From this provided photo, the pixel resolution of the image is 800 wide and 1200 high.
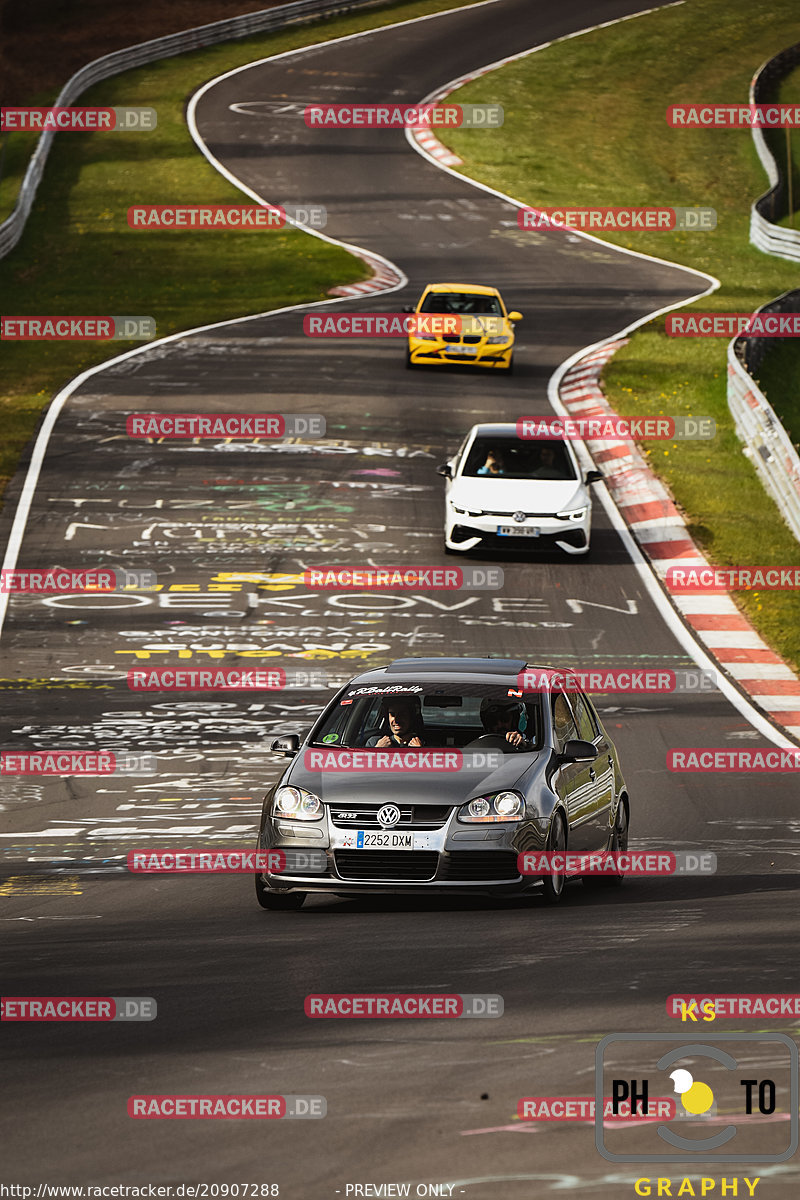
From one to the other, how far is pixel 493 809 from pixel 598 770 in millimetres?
1617

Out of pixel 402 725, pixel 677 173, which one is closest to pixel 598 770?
pixel 402 725

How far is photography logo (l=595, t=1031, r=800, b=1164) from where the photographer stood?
252 inches

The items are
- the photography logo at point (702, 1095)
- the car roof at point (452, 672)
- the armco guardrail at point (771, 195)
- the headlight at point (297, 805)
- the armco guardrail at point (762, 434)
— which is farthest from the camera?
the armco guardrail at point (771, 195)

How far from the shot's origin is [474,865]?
10.7 metres

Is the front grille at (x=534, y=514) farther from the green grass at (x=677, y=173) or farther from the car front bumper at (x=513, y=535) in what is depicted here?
the green grass at (x=677, y=173)

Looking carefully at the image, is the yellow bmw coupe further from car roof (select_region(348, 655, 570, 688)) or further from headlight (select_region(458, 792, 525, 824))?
headlight (select_region(458, 792, 525, 824))

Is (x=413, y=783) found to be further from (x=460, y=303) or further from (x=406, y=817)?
(x=460, y=303)

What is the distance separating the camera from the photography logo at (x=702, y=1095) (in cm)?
639

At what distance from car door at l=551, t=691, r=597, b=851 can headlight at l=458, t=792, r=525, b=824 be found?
1.85ft

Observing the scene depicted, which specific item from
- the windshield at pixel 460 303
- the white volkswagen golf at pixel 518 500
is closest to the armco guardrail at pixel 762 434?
the white volkswagen golf at pixel 518 500

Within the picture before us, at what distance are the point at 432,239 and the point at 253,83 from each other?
19.3 metres

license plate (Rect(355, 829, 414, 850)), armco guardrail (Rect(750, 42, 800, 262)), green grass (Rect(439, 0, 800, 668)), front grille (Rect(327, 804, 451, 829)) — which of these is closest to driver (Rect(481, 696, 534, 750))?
front grille (Rect(327, 804, 451, 829))

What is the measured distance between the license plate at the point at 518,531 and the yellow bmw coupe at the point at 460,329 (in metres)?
11.1

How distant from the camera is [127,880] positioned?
12.4m
